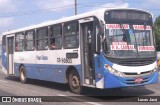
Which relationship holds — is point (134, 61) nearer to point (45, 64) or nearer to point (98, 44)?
point (98, 44)

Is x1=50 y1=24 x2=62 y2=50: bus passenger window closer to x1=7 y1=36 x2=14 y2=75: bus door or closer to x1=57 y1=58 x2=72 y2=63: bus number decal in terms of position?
x1=57 y1=58 x2=72 y2=63: bus number decal

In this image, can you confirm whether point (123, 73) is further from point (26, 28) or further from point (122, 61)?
point (26, 28)

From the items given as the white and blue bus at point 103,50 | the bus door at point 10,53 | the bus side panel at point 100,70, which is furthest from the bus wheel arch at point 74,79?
the bus door at point 10,53

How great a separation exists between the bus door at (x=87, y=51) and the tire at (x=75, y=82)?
559 millimetres

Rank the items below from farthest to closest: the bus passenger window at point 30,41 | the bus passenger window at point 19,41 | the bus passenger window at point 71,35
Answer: the bus passenger window at point 19,41 < the bus passenger window at point 30,41 < the bus passenger window at point 71,35

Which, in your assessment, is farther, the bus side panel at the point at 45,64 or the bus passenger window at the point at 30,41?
the bus passenger window at the point at 30,41

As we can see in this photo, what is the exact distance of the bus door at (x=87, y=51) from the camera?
1248 centimetres

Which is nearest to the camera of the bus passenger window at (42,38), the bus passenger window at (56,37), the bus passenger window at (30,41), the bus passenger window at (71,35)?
the bus passenger window at (71,35)

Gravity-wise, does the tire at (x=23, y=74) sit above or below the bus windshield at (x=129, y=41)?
below

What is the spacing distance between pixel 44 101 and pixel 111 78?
7.56 ft

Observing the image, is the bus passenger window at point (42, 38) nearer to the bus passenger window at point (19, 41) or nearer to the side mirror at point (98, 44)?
the bus passenger window at point (19, 41)

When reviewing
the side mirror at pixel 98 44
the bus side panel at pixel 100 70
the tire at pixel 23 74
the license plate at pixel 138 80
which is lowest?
the tire at pixel 23 74

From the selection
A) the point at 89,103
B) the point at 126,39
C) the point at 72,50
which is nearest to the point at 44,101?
the point at 89,103

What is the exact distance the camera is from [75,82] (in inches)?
535
